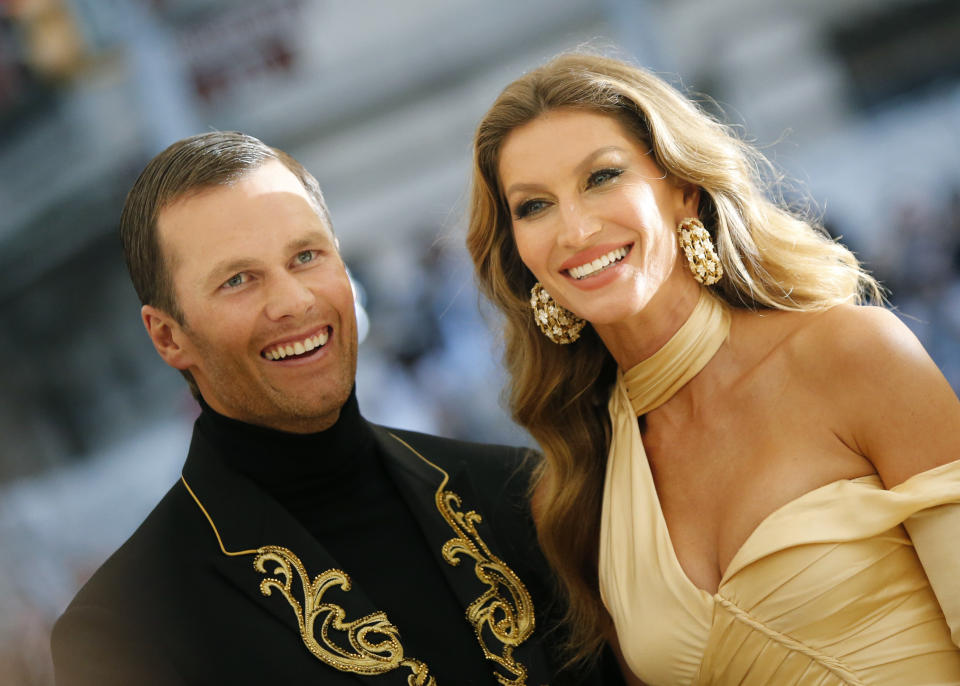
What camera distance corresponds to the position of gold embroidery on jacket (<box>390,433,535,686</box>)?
2.09m

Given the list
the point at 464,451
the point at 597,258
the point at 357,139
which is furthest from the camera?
the point at 357,139

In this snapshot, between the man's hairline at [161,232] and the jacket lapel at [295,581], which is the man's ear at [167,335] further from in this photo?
the jacket lapel at [295,581]

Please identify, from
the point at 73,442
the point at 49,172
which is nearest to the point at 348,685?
the point at 73,442

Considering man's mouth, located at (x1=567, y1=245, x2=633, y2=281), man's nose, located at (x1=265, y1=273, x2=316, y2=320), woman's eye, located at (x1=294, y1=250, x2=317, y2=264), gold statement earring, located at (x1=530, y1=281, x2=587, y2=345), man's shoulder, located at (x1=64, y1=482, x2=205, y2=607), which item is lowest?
man's shoulder, located at (x1=64, y1=482, x2=205, y2=607)

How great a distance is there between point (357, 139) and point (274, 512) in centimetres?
721

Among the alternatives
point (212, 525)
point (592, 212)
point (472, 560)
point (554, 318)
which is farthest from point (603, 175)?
point (212, 525)

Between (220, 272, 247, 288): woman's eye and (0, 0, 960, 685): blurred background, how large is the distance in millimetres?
4284

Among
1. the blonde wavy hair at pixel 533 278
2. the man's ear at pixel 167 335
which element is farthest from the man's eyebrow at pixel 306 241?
the blonde wavy hair at pixel 533 278

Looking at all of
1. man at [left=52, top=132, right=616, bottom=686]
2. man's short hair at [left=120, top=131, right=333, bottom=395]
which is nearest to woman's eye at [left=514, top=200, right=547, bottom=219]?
man at [left=52, top=132, right=616, bottom=686]

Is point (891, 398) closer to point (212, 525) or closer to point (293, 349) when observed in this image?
point (293, 349)

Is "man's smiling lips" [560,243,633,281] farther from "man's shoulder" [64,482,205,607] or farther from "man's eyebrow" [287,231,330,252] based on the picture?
"man's shoulder" [64,482,205,607]

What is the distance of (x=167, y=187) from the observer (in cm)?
212

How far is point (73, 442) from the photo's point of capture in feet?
25.7

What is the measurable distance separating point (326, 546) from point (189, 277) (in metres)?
0.67
